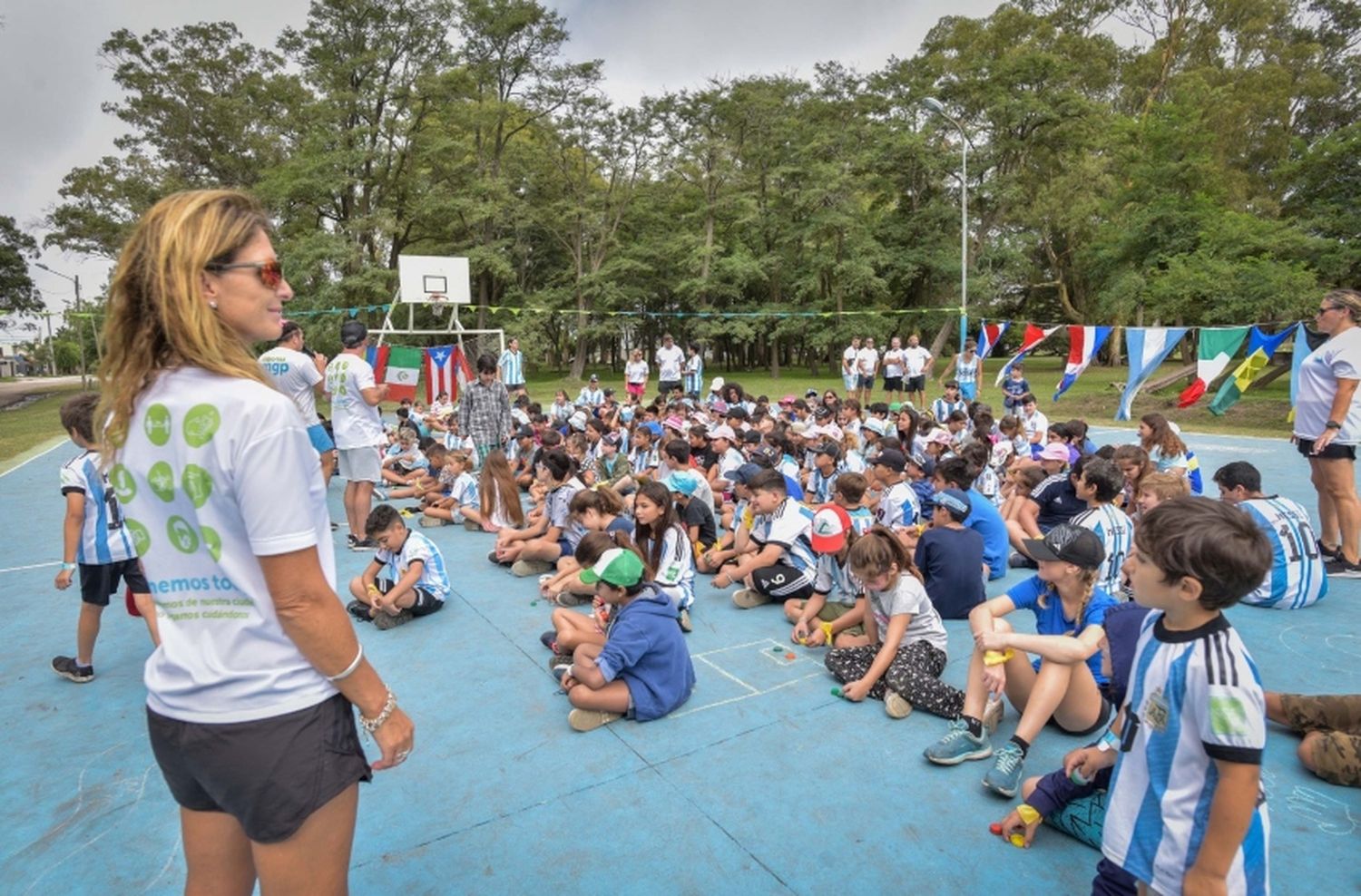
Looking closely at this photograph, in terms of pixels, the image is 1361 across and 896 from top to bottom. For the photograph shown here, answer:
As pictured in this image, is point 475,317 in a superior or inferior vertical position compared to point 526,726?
superior

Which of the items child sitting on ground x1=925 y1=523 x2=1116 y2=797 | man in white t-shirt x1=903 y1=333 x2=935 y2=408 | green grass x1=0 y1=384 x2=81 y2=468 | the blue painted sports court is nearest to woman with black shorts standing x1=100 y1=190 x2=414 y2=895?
the blue painted sports court

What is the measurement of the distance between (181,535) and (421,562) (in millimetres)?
3799

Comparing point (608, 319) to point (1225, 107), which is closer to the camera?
point (1225, 107)

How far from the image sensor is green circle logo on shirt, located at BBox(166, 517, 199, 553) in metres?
1.26

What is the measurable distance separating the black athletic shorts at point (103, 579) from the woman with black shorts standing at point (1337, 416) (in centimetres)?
747

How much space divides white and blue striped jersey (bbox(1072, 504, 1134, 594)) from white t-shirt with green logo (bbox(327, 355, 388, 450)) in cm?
531

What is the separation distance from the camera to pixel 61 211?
→ 28625 millimetres

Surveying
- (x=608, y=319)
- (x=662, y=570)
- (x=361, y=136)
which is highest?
(x=361, y=136)

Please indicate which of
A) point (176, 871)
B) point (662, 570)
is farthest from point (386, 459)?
point (176, 871)

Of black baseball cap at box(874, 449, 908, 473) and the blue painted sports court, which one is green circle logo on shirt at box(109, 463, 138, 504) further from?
black baseball cap at box(874, 449, 908, 473)

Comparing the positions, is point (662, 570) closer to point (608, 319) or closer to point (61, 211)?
point (608, 319)

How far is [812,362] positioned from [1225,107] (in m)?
17.6

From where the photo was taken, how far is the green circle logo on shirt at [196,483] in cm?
123

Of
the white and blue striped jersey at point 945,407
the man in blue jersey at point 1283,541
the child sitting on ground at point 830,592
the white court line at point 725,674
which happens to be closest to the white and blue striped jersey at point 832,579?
the child sitting on ground at point 830,592
